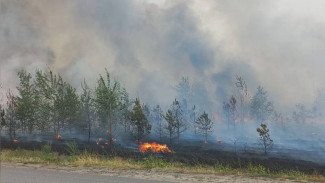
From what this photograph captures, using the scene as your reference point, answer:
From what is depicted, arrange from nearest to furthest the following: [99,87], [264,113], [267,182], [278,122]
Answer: [267,182] < [99,87] < [264,113] < [278,122]

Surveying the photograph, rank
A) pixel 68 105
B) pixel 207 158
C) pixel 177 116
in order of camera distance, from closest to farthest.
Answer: pixel 207 158, pixel 68 105, pixel 177 116

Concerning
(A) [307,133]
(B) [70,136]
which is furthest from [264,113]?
(B) [70,136]

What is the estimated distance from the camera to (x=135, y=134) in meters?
A: 89.8

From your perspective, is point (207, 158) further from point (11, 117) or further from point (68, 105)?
point (11, 117)

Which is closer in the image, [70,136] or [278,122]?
[70,136]

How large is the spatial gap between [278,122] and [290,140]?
1771 cm

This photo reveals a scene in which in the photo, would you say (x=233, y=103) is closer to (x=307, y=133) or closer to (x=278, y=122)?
(x=278, y=122)

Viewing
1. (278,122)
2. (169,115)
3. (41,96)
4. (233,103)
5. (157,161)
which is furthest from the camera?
(278,122)

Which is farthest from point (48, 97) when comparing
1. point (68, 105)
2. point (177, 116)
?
point (177, 116)

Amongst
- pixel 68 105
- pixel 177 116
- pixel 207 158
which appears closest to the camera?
pixel 207 158

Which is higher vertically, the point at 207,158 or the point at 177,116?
the point at 177,116

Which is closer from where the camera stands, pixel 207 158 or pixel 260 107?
pixel 207 158

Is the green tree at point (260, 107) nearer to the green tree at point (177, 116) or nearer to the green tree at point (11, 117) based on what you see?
the green tree at point (177, 116)

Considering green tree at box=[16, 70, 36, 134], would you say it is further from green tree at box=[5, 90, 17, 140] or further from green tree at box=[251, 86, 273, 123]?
green tree at box=[251, 86, 273, 123]
